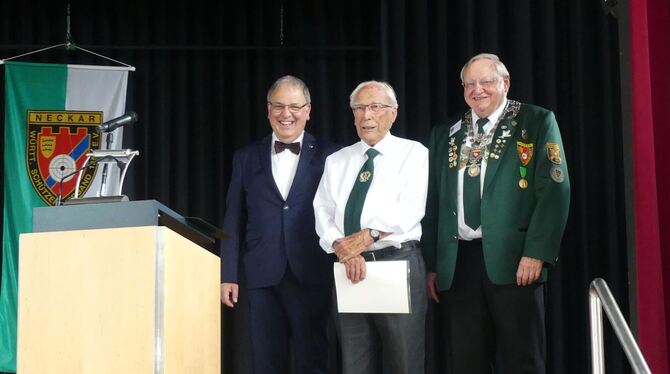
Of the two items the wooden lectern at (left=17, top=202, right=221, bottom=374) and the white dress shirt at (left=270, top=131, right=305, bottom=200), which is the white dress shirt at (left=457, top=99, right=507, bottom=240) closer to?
the white dress shirt at (left=270, top=131, right=305, bottom=200)

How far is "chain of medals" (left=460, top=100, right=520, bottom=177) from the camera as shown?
412 centimetres

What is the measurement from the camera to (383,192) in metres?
4.14

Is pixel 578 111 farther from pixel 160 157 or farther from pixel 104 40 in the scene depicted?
pixel 104 40

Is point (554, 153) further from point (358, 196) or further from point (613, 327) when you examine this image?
point (613, 327)

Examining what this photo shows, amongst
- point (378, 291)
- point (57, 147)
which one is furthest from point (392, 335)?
point (57, 147)

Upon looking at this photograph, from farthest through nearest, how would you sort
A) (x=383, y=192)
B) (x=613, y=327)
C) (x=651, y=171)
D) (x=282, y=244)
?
(x=282, y=244) → (x=383, y=192) → (x=651, y=171) → (x=613, y=327)

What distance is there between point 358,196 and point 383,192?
110mm

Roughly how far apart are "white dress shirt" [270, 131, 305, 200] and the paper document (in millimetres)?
709

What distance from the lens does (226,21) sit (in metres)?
5.98

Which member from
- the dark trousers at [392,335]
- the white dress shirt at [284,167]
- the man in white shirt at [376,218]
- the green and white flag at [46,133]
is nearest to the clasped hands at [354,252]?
the man in white shirt at [376,218]

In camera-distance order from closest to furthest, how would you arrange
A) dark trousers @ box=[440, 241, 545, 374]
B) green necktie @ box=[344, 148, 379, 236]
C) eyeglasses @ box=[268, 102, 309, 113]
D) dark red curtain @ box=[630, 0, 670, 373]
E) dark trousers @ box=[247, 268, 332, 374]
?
dark red curtain @ box=[630, 0, 670, 373] → dark trousers @ box=[440, 241, 545, 374] → green necktie @ box=[344, 148, 379, 236] → dark trousers @ box=[247, 268, 332, 374] → eyeglasses @ box=[268, 102, 309, 113]

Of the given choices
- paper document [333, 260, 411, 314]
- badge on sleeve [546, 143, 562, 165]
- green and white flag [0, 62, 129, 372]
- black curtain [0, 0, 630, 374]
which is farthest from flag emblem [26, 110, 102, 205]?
badge on sleeve [546, 143, 562, 165]

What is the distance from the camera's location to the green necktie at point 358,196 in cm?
412

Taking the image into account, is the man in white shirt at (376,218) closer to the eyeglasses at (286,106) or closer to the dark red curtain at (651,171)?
the eyeglasses at (286,106)
